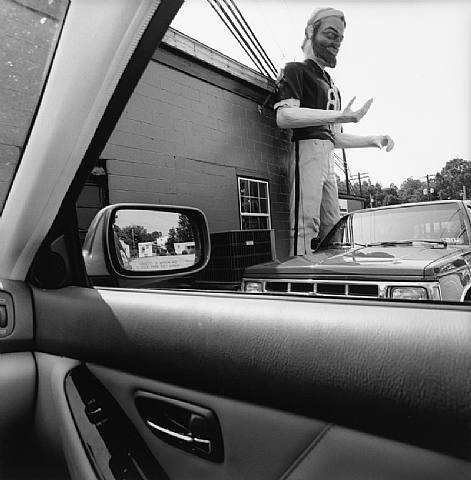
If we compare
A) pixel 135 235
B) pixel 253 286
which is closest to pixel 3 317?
pixel 135 235

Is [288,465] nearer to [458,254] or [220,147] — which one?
[458,254]

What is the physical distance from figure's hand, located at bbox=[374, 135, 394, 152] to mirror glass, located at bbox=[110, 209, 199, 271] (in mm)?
738

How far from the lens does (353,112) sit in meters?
1.33

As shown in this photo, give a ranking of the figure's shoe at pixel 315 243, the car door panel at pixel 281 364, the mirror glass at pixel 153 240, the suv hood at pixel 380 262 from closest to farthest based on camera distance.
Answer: the car door panel at pixel 281 364
the mirror glass at pixel 153 240
the suv hood at pixel 380 262
the figure's shoe at pixel 315 243

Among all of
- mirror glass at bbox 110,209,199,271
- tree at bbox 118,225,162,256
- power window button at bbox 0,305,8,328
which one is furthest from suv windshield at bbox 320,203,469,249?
power window button at bbox 0,305,8,328

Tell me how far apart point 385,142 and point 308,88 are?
1.05 m

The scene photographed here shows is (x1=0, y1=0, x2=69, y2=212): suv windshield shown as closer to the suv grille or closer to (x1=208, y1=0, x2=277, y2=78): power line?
(x1=208, y1=0, x2=277, y2=78): power line

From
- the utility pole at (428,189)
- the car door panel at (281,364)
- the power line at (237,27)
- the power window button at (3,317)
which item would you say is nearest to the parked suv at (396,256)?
the utility pole at (428,189)

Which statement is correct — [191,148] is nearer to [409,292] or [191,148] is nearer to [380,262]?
[380,262]

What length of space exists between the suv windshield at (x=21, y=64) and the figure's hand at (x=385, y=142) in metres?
0.87

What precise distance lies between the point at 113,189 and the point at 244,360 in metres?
4.21

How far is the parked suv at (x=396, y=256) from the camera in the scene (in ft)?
5.53

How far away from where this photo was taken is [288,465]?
80cm

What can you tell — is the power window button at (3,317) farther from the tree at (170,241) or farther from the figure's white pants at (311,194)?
the figure's white pants at (311,194)
